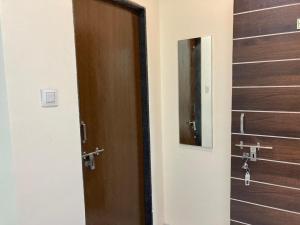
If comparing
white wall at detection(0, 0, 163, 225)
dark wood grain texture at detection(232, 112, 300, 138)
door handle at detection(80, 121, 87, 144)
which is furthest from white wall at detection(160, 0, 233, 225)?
white wall at detection(0, 0, 163, 225)

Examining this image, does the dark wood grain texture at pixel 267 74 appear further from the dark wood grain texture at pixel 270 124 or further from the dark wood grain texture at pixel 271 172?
the dark wood grain texture at pixel 271 172

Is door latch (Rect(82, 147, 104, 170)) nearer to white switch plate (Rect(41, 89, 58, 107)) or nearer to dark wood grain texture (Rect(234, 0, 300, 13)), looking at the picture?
white switch plate (Rect(41, 89, 58, 107))

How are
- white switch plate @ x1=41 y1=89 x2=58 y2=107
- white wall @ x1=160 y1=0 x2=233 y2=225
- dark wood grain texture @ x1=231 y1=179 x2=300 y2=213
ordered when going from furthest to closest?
white wall @ x1=160 y1=0 x2=233 y2=225 < dark wood grain texture @ x1=231 y1=179 x2=300 y2=213 < white switch plate @ x1=41 y1=89 x2=58 y2=107

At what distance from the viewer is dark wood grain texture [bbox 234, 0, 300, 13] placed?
166cm

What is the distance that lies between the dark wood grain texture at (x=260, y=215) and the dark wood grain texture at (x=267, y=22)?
3.94 feet

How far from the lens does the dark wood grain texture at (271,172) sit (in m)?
1.72

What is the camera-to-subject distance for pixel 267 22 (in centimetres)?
172

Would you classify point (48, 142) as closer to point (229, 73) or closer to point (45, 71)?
point (45, 71)

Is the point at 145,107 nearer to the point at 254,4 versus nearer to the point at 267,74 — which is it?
the point at 267,74

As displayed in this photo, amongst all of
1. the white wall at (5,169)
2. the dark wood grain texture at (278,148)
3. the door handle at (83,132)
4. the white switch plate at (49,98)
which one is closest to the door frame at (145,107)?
the door handle at (83,132)

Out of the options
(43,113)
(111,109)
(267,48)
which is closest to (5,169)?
(43,113)

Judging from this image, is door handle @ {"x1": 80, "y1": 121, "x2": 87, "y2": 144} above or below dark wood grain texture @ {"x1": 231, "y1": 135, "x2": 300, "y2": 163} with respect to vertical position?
above

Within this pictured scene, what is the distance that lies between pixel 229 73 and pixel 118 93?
2.77 ft

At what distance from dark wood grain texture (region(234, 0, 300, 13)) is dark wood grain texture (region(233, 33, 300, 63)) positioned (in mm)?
199
